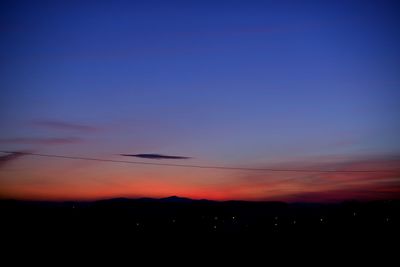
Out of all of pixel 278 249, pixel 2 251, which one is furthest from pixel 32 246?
pixel 278 249

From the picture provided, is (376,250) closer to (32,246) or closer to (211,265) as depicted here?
(211,265)

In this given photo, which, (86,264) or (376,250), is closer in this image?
(86,264)

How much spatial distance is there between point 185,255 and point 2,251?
43.1 ft

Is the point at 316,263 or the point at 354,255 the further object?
the point at 354,255

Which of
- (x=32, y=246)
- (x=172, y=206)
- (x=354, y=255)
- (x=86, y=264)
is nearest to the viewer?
(x=86, y=264)

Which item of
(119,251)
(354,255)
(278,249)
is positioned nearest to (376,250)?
(354,255)

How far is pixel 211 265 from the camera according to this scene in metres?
22.7

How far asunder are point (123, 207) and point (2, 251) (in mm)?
99930

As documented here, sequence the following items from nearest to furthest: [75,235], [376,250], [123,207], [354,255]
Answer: [354,255], [376,250], [75,235], [123,207]

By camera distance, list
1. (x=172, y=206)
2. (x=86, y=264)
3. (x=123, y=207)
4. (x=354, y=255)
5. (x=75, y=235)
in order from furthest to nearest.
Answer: (x=172, y=206), (x=123, y=207), (x=75, y=235), (x=354, y=255), (x=86, y=264)

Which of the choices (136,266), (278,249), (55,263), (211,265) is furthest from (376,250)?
(55,263)

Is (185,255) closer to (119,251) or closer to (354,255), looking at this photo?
(119,251)

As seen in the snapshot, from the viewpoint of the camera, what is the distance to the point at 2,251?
83.8 ft

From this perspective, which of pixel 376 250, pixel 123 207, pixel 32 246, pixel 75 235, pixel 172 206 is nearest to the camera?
pixel 376 250
